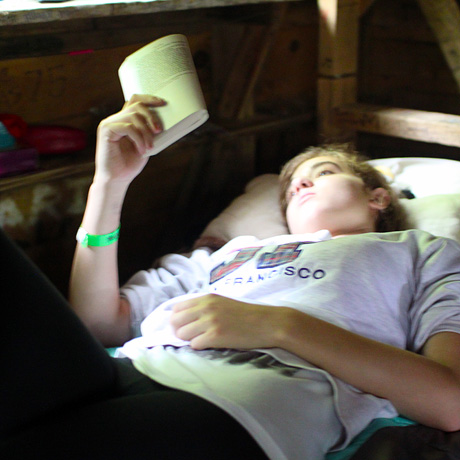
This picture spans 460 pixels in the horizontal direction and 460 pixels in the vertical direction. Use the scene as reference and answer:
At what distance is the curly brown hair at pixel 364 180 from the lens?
1.56 meters

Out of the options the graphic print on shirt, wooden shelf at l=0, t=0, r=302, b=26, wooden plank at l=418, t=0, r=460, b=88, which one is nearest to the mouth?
the graphic print on shirt

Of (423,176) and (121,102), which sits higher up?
(121,102)

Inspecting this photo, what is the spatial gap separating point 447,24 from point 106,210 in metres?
1.28

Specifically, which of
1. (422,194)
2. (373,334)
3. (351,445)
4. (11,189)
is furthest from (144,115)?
(422,194)

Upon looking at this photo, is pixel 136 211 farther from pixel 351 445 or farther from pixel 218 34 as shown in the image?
pixel 351 445

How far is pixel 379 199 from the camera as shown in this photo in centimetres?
155

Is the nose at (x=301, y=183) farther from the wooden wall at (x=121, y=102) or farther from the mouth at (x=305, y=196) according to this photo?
the wooden wall at (x=121, y=102)

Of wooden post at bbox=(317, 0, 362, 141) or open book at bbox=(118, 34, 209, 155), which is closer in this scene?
open book at bbox=(118, 34, 209, 155)

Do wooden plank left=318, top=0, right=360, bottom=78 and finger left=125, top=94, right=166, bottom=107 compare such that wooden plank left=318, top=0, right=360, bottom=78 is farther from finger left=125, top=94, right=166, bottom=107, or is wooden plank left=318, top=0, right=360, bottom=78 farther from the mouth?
finger left=125, top=94, right=166, bottom=107

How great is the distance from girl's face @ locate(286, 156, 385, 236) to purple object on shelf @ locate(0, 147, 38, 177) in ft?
2.14

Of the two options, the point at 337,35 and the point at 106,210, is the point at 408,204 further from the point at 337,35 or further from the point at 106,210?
the point at 106,210

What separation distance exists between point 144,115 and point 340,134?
3.29ft

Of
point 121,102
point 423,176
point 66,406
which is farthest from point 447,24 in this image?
point 66,406

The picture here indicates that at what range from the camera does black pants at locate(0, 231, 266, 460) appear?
886 millimetres
